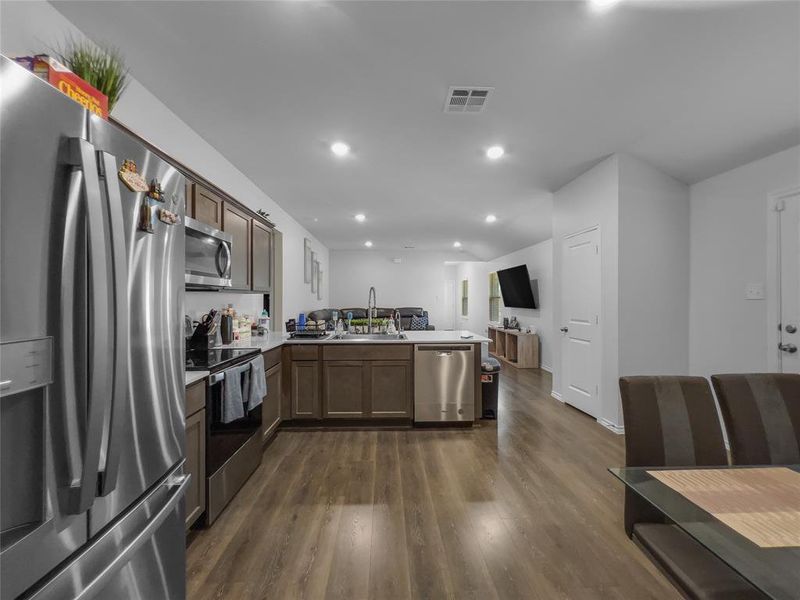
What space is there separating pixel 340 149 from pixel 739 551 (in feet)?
11.5

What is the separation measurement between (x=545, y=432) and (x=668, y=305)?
1716 mm

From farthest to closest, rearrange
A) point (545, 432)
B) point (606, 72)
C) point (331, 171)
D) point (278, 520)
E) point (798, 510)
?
point (331, 171)
point (545, 432)
point (606, 72)
point (278, 520)
point (798, 510)

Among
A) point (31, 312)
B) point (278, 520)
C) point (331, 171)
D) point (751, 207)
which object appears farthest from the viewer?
point (331, 171)

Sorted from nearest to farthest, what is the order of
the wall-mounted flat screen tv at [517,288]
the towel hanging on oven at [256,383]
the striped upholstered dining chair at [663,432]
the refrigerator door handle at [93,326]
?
1. the refrigerator door handle at [93,326]
2. the striped upholstered dining chair at [663,432]
3. the towel hanging on oven at [256,383]
4. the wall-mounted flat screen tv at [517,288]

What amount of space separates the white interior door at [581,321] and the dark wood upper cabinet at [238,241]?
3.40 meters

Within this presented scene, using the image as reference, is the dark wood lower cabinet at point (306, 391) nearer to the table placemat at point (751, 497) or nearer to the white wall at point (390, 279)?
the table placemat at point (751, 497)

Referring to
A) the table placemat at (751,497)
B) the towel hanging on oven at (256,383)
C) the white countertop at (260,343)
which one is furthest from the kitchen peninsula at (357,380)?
the table placemat at (751,497)

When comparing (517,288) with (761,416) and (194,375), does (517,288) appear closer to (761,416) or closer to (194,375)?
(761,416)

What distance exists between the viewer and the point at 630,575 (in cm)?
169

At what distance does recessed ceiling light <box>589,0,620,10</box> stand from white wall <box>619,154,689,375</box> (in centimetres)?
196

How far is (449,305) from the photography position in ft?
34.4

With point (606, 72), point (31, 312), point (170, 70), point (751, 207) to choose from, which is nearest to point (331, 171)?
point (170, 70)

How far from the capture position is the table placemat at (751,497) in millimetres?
906

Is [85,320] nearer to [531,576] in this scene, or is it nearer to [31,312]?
[31,312]
